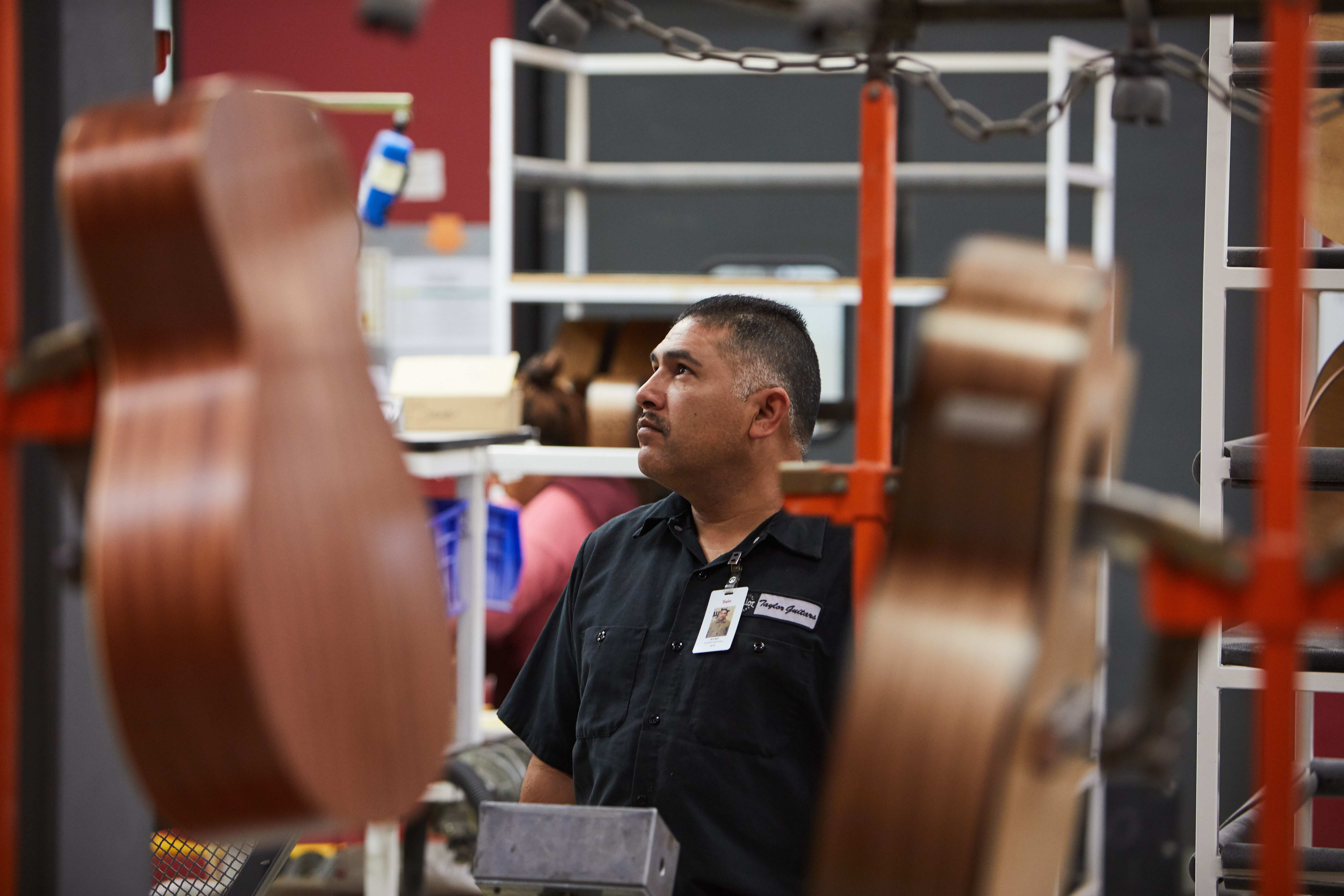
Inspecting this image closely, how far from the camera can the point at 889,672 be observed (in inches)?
24.4

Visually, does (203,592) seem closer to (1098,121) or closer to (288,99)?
(288,99)

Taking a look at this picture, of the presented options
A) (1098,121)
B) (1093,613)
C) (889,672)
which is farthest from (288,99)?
(1098,121)

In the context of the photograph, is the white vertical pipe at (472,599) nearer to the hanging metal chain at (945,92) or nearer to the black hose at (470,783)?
the black hose at (470,783)

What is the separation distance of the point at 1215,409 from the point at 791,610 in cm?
67

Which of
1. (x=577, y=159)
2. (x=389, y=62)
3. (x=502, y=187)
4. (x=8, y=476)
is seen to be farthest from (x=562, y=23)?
(x=389, y=62)

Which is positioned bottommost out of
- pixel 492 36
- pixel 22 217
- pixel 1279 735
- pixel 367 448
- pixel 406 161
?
pixel 1279 735

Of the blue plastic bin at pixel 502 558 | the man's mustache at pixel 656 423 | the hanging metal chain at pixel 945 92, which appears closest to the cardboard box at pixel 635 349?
the blue plastic bin at pixel 502 558

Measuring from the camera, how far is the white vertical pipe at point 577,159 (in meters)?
3.68

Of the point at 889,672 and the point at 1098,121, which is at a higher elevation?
the point at 1098,121

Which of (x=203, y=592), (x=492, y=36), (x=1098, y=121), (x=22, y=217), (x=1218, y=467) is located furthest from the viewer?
(x=492, y=36)

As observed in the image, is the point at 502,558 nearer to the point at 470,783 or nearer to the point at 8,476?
the point at 470,783

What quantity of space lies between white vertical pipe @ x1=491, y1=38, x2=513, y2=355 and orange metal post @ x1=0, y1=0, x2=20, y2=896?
8.34 ft

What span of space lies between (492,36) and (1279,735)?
13.3 feet

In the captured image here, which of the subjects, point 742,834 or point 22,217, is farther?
point 742,834
